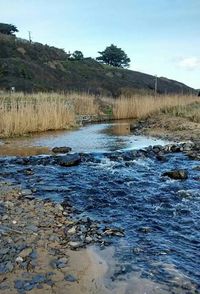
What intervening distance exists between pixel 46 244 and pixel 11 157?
583 centimetres

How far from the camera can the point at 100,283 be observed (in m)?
3.59

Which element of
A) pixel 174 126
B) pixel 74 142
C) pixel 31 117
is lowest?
pixel 74 142

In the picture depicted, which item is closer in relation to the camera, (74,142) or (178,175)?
(178,175)

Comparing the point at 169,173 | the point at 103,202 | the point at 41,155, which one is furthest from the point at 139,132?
the point at 103,202

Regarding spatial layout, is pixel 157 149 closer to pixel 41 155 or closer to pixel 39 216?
Result: pixel 41 155

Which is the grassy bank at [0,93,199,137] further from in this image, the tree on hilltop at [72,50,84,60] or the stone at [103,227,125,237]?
the tree on hilltop at [72,50,84,60]

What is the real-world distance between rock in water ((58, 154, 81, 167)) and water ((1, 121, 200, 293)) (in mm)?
181

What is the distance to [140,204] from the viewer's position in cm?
595

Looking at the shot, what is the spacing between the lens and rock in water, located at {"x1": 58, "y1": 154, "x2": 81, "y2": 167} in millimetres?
8789

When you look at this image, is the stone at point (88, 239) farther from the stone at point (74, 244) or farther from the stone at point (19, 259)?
the stone at point (19, 259)

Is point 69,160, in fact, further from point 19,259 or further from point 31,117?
point 31,117

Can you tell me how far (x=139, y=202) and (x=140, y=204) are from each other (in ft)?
0.31

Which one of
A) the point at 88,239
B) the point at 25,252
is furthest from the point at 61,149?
the point at 25,252

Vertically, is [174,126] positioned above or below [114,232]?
above
